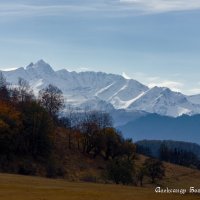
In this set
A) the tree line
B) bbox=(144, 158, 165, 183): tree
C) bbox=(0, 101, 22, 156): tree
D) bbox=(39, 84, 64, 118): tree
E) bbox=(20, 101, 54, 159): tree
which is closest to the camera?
the tree line

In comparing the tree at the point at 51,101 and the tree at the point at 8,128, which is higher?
the tree at the point at 51,101

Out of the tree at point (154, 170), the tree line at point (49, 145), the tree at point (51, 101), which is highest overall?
the tree at point (51, 101)

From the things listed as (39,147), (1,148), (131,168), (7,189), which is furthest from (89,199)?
(39,147)

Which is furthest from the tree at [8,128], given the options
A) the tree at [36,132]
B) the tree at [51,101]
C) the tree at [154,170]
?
the tree at [51,101]

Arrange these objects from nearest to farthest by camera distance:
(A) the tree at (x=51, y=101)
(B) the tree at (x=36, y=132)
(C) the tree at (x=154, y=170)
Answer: (B) the tree at (x=36, y=132) → (C) the tree at (x=154, y=170) → (A) the tree at (x=51, y=101)

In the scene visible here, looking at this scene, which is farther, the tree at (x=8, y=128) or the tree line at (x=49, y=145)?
the tree at (x=8, y=128)

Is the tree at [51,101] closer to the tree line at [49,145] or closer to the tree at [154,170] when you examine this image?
the tree line at [49,145]

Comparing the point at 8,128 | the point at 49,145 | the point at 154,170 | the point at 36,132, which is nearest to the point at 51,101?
the point at 49,145

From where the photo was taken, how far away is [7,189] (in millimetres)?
50750

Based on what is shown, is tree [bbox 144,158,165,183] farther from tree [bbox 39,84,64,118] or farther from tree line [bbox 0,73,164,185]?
tree [bbox 39,84,64,118]

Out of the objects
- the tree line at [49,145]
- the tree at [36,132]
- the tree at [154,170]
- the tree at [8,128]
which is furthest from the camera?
the tree at [154,170]

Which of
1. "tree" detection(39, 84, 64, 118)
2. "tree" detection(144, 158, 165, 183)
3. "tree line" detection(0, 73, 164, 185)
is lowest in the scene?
"tree" detection(144, 158, 165, 183)

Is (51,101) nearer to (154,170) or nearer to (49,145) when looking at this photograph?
(49,145)

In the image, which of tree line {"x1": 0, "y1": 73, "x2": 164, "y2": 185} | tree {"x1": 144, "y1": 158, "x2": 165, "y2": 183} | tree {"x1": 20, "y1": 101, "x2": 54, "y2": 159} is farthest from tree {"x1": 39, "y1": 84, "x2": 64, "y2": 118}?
tree {"x1": 144, "y1": 158, "x2": 165, "y2": 183}
